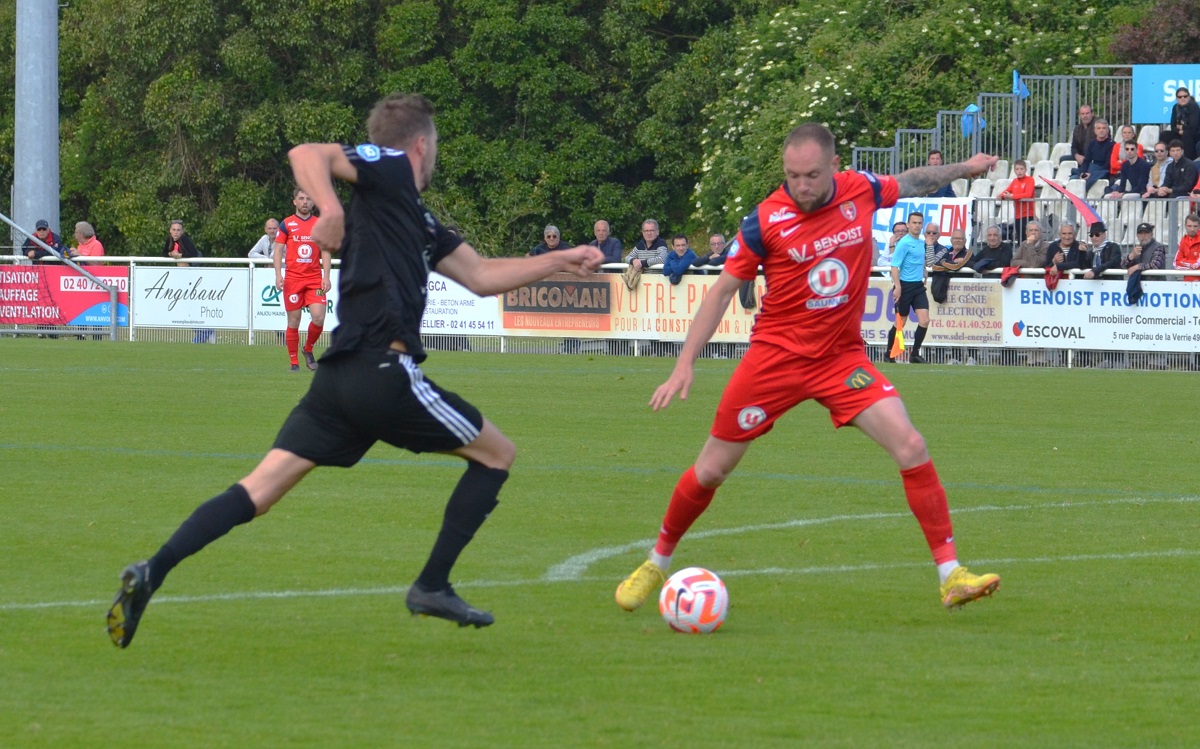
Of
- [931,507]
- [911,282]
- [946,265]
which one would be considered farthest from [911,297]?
[931,507]

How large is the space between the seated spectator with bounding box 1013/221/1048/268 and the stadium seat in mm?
5763

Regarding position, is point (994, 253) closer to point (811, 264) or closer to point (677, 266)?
point (677, 266)

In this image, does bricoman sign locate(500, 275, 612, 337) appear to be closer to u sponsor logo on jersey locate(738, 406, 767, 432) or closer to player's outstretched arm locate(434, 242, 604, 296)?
u sponsor logo on jersey locate(738, 406, 767, 432)

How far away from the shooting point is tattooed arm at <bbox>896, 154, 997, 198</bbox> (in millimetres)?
7645

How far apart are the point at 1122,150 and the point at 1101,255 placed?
420 cm

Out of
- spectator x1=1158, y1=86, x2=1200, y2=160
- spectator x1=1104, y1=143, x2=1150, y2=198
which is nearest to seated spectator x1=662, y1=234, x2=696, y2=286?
spectator x1=1104, y1=143, x2=1150, y2=198

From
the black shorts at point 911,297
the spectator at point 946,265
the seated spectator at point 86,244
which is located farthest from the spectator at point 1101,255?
the seated spectator at point 86,244

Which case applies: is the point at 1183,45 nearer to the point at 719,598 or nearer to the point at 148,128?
the point at 148,128

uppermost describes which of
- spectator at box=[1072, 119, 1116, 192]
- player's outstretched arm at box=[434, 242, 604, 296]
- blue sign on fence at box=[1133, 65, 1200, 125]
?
blue sign on fence at box=[1133, 65, 1200, 125]

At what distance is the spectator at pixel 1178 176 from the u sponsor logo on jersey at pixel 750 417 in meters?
20.8

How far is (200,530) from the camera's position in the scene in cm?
607

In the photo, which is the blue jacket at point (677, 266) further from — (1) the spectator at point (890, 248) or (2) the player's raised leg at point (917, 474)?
(2) the player's raised leg at point (917, 474)

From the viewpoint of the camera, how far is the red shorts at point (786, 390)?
7.24 meters

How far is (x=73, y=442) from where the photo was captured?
1320 centimetres
